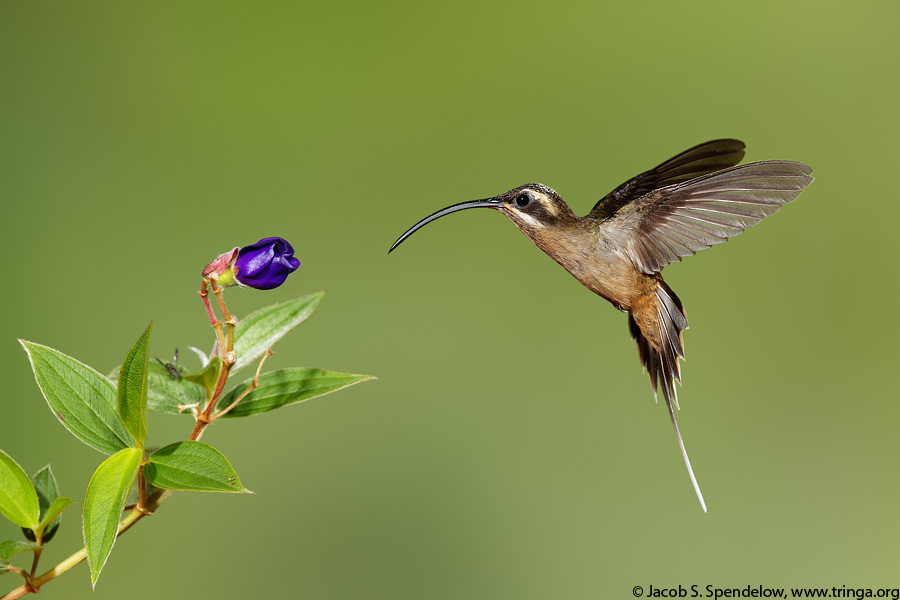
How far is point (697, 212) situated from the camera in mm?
604

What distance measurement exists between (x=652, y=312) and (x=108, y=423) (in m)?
0.43

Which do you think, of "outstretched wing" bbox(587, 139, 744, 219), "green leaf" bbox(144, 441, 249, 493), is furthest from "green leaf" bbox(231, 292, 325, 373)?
"outstretched wing" bbox(587, 139, 744, 219)

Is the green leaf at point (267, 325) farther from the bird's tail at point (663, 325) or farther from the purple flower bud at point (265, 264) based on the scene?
the bird's tail at point (663, 325)

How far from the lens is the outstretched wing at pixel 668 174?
64 cm

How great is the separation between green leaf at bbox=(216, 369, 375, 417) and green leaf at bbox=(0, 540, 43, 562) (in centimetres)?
17

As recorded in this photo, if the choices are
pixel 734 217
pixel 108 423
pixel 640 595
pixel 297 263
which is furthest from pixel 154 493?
pixel 640 595

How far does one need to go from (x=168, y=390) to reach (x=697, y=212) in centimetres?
48

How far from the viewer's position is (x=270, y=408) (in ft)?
2.05

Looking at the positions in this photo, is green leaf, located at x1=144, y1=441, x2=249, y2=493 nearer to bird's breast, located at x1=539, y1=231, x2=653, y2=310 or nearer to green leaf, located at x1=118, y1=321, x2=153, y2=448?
green leaf, located at x1=118, y1=321, x2=153, y2=448

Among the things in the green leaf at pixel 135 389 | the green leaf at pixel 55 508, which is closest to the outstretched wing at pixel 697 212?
the green leaf at pixel 135 389

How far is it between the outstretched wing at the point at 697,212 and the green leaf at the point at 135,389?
13.9 inches

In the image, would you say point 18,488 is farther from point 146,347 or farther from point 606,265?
point 606,265

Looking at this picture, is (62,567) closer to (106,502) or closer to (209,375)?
(106,502)

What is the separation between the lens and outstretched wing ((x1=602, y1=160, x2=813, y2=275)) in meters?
0.55
